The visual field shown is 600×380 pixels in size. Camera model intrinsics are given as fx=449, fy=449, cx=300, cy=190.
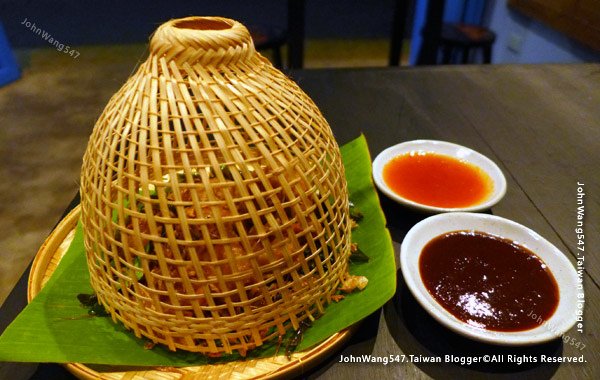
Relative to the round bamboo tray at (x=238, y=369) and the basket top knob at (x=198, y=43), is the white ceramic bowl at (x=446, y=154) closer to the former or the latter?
the round bamboo tray at (x=238, y=369)

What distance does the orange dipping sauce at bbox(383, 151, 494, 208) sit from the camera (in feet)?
5.02

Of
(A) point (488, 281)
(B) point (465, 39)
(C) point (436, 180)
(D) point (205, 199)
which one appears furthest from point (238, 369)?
(B) point (465, 39)

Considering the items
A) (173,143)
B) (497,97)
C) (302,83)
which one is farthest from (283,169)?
(497,97)

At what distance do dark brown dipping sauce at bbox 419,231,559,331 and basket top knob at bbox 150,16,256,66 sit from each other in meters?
0.72

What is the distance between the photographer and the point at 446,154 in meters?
1.77

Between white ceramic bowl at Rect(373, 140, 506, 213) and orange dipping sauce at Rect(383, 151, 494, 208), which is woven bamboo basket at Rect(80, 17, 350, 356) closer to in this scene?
white ceramic bowl at Rect(373, 140, 506, 213)

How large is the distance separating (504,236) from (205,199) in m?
0.88

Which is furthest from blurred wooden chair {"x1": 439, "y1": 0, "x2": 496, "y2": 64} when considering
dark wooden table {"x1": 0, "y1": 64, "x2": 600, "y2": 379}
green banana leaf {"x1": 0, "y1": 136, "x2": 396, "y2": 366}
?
green banana leaf {"x1": 0, "y1": 136, "x2": 396, "y2": 366}

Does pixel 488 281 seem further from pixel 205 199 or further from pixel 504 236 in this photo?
pixel 205 199

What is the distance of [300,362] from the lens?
94 cm

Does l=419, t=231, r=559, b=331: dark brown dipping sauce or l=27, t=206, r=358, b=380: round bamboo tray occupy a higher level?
l=419, t=231, r=559, b=331: dark brown dipping sauce

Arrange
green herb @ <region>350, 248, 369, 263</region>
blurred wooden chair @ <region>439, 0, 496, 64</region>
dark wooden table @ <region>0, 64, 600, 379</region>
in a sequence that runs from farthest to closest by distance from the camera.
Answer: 1. blurred wooden chair @ <region>439, 0, 496, 64</region>
2. green herb @ <region>350, 248, 369, 263</region>
3. dark wooden table @ <region>0, 64, 600, 379</region>

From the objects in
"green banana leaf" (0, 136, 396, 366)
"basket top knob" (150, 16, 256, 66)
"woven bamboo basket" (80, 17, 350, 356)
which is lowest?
"green banana leaf" (0, 136, 396, 366)

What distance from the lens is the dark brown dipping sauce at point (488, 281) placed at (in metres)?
1.07
